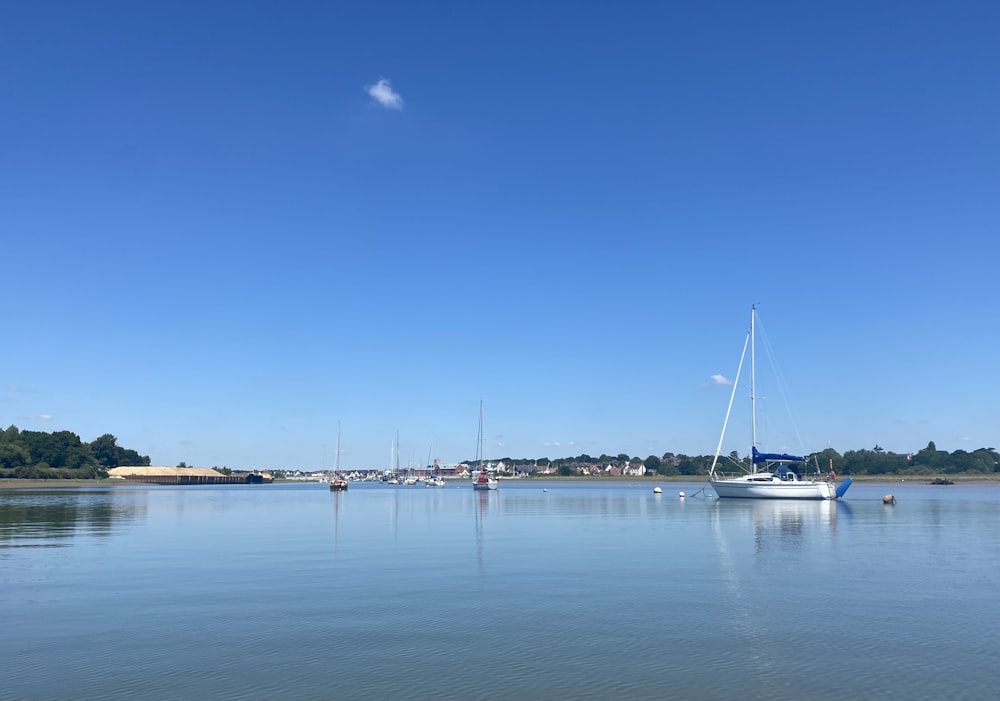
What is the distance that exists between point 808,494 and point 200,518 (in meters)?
74.6

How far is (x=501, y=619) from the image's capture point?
79.3ft

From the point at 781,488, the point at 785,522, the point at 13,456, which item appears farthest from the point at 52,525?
the point at 13,456

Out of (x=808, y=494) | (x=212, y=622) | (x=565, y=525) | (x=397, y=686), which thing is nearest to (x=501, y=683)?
(x=397, y=686)

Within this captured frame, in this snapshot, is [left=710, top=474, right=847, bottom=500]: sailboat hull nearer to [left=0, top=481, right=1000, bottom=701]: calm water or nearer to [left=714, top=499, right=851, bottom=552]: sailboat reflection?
[left=714, top=499, right=851, bottom=552]: sailboat reflection

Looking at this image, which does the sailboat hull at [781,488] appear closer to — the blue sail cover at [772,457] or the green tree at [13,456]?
the blue sail cover at [772,457]

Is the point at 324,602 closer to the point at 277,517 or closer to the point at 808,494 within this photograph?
the point at 277,517

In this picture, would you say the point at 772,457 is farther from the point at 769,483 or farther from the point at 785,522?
the point at 785,522

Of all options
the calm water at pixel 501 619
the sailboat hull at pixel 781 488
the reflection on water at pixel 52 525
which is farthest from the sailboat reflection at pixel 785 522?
the reflection on water at pixel 52 525

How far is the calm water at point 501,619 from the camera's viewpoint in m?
17.6

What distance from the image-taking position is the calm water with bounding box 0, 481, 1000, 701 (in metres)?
17.6

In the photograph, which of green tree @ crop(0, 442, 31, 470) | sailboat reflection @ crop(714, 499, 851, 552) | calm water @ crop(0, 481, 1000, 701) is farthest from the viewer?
green tree @ crop(0, 442, 31, 470)

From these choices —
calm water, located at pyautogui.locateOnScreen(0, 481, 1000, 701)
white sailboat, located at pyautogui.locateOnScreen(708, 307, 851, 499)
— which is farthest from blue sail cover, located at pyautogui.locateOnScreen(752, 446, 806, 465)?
calm water, located at pyautogui.locateOnScreen(0, 481, 1000, 701)

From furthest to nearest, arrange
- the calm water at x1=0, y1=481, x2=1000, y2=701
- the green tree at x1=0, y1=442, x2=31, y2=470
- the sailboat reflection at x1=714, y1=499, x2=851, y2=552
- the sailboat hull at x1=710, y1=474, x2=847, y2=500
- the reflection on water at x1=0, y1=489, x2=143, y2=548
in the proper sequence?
the green tree at x1=0, y1=442, x2=31, y2=470
the sailboat hull at x1=710, y1=474, x2=847, y2=500
the sailboat reflection at x1=714, y1=499, x2=851, y2=552
the reflection on water at x1=0, y1=489, x2=143, y2=548
the calm water at x1=0, y1=481, x2=1000, y2=701

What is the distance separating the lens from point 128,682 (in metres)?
17.6
